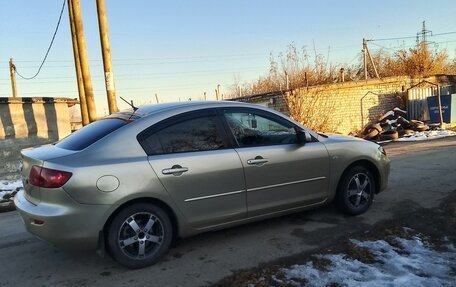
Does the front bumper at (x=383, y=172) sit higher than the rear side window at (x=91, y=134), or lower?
lower

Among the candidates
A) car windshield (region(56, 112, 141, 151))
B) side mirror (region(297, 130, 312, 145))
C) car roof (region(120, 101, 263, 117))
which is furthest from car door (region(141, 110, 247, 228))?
side mirror (region(297, 130, 312, 145))

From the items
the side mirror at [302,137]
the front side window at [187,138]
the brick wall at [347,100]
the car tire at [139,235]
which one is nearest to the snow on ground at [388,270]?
the car tire at [139,235]

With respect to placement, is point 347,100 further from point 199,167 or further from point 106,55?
point 199,167

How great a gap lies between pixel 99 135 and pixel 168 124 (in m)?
0.70

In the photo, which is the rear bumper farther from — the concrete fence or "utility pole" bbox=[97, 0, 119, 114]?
the concrete fence

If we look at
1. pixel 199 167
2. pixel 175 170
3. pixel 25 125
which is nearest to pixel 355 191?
pixel 199 167

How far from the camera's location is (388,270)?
3891 millimetres

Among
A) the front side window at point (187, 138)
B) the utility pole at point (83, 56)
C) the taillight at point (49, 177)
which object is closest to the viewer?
the taillight at point (49, 177)

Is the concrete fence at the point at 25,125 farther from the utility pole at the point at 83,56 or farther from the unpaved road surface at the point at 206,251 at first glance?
the unpaved road surface at the point at 206,251

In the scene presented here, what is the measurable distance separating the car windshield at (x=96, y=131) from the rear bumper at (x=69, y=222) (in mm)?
594

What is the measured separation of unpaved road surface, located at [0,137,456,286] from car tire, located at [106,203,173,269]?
12 cm

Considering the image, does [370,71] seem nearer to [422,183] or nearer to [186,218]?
[422,183]

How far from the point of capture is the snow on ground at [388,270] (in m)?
3.66

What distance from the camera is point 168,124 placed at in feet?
14.6
